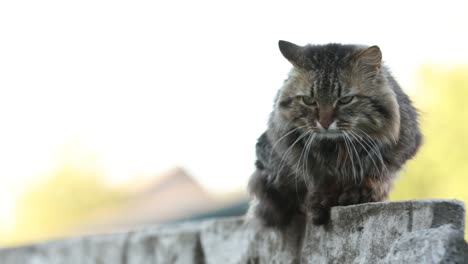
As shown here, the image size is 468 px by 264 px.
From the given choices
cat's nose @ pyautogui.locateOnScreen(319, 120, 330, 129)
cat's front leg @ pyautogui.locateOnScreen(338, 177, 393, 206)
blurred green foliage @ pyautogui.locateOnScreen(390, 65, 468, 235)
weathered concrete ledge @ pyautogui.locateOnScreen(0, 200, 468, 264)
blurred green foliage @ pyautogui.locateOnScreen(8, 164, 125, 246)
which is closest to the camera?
weathered concrete ledge @ pyautogui.locateOnScreen(0, 200, 468, 264)


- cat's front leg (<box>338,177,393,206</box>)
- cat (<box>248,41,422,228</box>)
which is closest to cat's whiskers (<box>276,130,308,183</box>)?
cat (<box>248,41,422,228</box>)

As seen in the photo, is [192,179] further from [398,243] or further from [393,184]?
[398,243]

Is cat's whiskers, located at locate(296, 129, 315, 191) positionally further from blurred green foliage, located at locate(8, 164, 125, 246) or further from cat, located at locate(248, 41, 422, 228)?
blurred green foliage, located at locate(8, 164, 125, 246)

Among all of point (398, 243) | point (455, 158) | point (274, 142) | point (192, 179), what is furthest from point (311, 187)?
point (192, 179)

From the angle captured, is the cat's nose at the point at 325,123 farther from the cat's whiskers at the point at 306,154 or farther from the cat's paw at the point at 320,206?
A: the cat's paw at the point at 320,206

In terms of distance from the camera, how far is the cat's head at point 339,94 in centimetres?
254

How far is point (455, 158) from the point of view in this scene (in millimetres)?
7730

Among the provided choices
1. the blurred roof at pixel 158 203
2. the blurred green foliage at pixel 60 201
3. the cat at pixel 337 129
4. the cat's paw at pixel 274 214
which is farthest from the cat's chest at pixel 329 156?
the blurred green foliage at pixel 60 201

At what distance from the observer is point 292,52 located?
279cm

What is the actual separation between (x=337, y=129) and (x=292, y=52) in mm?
428

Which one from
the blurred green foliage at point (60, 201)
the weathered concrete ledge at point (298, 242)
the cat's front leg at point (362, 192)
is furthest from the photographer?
the blurred green foliage at point (60, 201)

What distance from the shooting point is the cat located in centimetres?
255

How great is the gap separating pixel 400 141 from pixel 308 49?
0.52 meters

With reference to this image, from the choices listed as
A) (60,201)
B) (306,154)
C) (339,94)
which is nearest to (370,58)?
(339,94)
